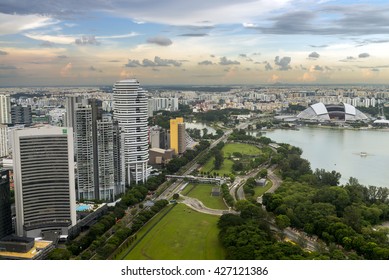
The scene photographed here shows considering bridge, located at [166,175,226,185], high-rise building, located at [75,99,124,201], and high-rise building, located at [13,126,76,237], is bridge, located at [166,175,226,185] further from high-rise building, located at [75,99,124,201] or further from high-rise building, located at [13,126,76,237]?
high-rise building, located at [13,126,76,237]

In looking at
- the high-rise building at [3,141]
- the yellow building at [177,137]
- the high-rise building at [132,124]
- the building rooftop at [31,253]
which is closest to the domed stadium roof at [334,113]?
the yellow building at [177,137]

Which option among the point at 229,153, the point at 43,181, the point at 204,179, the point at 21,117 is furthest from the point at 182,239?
the point at 21,117

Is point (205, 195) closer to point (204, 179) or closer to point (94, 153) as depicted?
point (204, 179)

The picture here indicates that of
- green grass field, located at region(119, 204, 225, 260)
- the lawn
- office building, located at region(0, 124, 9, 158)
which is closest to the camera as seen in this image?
green grass field, located at region(119, 204, 225, 260)

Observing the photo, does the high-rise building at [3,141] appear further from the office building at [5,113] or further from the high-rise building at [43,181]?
the high-rise building at [43,181]

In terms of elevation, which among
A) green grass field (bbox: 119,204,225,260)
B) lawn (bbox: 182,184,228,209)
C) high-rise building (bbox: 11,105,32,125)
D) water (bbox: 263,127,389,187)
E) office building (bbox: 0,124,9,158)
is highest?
high-rise building (bbox: 11,105,32,125)

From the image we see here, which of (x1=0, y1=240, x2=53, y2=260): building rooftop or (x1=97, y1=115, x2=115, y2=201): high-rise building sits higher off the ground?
(x1=97, y1=115, x2=115, y2=201): high-rise building

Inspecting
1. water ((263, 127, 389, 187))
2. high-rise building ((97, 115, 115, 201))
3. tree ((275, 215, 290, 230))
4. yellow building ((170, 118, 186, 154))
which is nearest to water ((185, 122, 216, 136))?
water ((263, 127, 389, 187))

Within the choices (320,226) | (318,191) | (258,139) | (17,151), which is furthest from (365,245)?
(258,139)

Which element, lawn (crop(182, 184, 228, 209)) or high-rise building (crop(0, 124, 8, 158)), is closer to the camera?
→ lawn (crop(182, 184, 228, 209))
